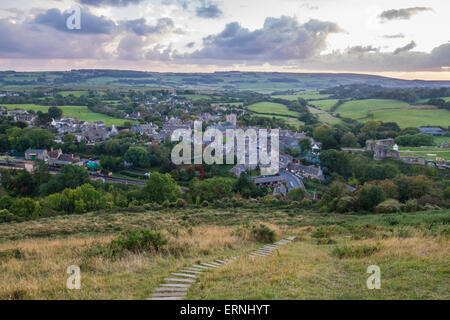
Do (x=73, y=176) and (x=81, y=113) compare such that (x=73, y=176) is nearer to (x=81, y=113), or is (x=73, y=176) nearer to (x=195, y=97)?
(x=81, y=113)

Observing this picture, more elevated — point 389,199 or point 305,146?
point 305,146

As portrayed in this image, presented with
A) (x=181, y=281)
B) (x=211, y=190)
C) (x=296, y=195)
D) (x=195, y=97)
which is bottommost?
(x=296, y=195)

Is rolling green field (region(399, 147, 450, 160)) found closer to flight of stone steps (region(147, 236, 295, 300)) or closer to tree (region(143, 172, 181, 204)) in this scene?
tree (region(143, 172, 181, 204))

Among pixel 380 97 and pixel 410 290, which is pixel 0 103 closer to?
pixel 410 290

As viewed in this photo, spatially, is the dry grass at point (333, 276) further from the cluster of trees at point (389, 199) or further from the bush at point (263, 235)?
the cluster of trees at point (389, 199)

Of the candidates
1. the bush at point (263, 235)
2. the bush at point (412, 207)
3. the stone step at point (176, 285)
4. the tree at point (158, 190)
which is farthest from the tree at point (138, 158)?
the stone step at point (176, 285)

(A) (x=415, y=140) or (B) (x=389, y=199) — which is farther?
(A) (x=415, y=140)

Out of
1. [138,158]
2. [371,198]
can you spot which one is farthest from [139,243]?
[138,158]

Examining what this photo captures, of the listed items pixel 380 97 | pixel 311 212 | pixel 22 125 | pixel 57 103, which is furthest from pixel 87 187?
pixel 380 97
